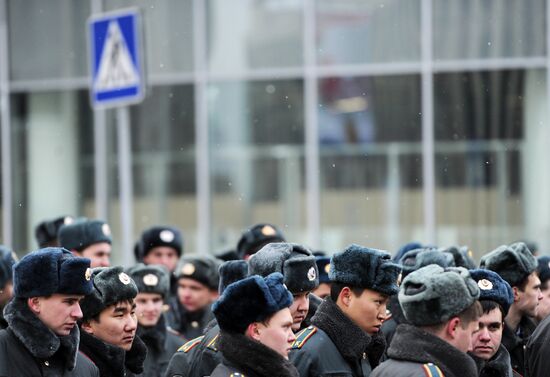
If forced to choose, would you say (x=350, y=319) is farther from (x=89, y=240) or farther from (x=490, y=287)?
(x=89, y=240)

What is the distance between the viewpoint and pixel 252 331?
21.2ft

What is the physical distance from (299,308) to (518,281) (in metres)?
1.80

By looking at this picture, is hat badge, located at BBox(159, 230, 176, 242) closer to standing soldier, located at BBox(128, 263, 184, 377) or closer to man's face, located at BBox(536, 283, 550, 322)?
standing soldier, located at BBox(128, 263, 184, 377)

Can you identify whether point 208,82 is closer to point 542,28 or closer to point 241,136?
point 241,136

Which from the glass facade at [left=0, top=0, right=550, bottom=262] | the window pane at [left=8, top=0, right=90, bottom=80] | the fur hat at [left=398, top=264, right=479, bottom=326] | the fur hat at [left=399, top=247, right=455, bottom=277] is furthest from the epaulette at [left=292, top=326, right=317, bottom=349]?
the window pane at [left=8, top=0, right=90, bottom=80]

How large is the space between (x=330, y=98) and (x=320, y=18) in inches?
39.4

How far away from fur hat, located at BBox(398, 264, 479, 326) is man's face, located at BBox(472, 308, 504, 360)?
1344 millimetres

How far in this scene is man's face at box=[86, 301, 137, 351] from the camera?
7.93 meters

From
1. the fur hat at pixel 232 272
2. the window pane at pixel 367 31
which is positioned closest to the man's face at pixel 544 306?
the fur hat at pixel 232 272

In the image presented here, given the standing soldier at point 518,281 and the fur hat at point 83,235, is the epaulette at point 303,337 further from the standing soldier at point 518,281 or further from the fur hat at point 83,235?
the fur hat at point 83,235

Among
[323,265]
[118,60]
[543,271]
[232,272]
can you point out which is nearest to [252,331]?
[232,272]

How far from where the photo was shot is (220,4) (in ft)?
54.7

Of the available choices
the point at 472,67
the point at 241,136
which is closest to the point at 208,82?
the point at 241,136

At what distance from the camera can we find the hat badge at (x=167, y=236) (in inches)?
463
